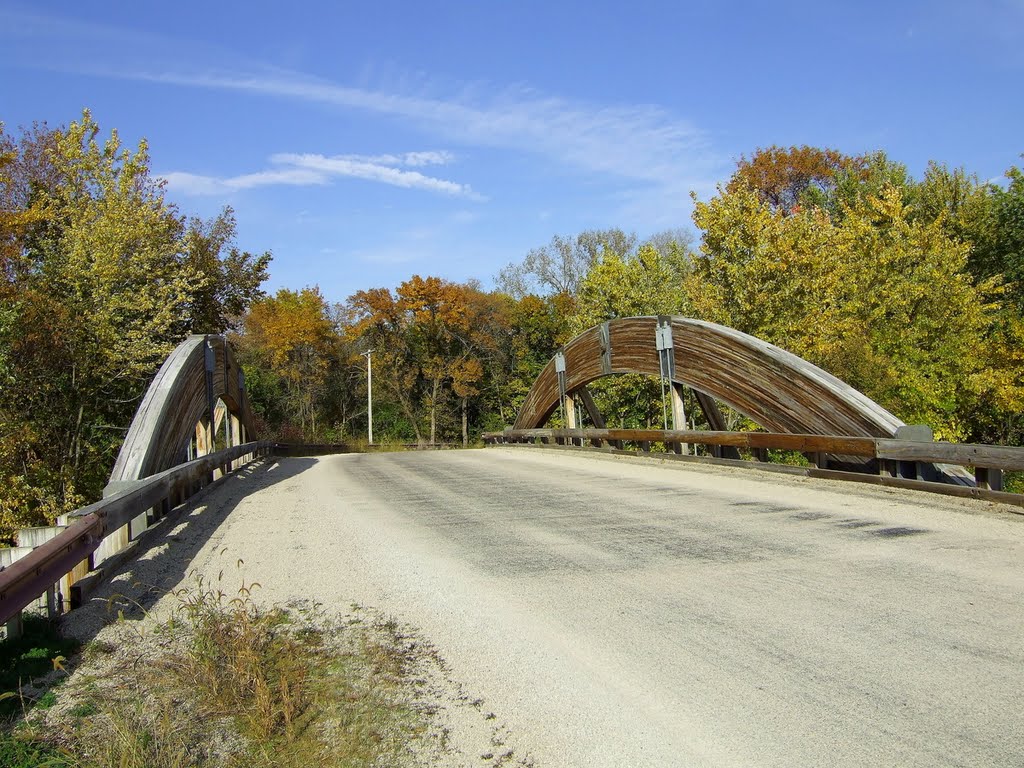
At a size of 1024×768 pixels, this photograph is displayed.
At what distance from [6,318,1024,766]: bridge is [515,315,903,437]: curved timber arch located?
0.05 metres

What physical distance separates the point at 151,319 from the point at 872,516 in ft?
50.1

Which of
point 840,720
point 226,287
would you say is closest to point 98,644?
point 840,720

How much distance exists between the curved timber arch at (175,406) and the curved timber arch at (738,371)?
26.5 ft

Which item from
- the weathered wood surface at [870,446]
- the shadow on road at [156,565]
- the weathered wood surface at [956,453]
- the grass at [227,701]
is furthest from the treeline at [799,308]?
the grass at [227,701]

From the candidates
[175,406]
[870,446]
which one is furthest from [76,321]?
[870,446]

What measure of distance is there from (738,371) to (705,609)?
27.6ft

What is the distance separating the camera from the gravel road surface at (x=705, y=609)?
320cm

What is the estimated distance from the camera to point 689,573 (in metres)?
5.71

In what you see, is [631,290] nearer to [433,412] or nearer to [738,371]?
[738,371]

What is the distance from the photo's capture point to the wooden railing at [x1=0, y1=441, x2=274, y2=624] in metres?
4.33

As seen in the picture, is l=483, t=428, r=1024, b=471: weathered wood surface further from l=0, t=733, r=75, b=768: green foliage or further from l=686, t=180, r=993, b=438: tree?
l=0, t=733, r=75, b=768: green foliage

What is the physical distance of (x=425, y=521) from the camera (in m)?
8.75

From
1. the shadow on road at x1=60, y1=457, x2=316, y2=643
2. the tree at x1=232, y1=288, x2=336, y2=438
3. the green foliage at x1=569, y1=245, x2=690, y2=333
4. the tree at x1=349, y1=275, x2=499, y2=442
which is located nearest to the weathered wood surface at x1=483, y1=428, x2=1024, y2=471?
the shadow on road at x1=60, y1=457, x2=316, y2=643

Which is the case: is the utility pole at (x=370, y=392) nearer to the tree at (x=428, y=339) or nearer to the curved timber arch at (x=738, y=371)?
the tree at (x=428, y=339)
